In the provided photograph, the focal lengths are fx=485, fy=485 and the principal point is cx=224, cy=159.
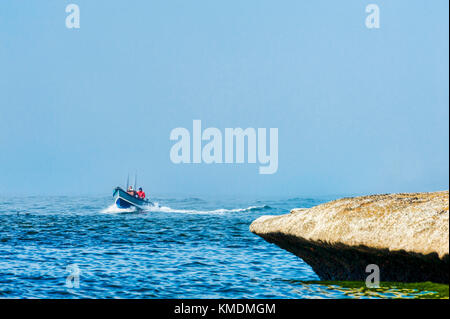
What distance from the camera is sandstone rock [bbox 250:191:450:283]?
8.62m

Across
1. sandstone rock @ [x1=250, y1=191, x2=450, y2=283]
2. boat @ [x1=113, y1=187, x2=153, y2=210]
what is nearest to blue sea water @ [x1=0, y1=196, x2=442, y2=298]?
sandstone rock @ [x1=250, y1=191, x2=450, y2=283]

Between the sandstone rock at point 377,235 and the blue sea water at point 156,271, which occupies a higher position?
the sandstone rock at point 377,235

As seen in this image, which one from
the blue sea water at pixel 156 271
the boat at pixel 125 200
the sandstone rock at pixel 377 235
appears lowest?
the boat at pixel 125 200

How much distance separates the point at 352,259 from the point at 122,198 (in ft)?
201

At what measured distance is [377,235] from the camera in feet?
30.6

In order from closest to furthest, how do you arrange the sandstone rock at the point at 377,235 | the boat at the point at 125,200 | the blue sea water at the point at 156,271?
the sandstone rock at the point at 377,235 < the blue sea water at the point at 156,271 < the boat at the point at 125,200

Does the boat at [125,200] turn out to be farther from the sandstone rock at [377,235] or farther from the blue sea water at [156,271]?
the sandstone rock at [377,235]

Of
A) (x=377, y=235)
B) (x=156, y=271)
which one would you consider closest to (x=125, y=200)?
(x=156, y=271)

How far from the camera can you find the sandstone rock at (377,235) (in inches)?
339

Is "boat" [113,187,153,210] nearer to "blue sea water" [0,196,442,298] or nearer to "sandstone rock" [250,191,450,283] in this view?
"blue sea water" [0,196,442,298]

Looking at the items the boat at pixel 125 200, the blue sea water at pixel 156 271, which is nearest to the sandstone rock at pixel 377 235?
the blue sea water at pixel 156 271
